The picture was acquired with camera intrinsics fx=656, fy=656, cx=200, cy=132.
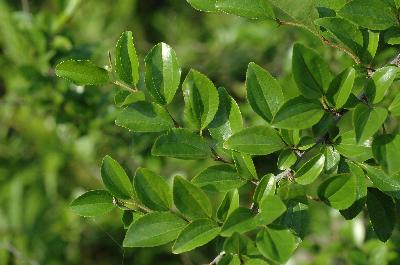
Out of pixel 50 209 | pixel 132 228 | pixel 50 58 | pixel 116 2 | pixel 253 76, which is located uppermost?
pixel 253 76

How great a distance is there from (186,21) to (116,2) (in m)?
0.38

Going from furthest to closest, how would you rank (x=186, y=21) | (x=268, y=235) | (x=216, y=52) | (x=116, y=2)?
(x=116, y=2)
(x=186, y=21)
(x=216, y=52)
(x=268, y=235)

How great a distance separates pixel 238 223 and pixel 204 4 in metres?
0.27

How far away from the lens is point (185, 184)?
2.05ft

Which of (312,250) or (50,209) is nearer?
(312,250)

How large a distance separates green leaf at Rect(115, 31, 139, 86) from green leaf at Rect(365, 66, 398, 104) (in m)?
0.25

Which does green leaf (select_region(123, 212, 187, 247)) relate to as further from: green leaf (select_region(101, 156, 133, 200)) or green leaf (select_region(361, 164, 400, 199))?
green leaf (select_region(361, 164, 400, 199))

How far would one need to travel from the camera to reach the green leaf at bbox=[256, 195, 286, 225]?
0.57 m

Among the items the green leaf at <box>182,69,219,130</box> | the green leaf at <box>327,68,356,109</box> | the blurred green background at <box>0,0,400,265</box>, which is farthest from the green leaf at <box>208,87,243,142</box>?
the blurred green background at <box>0,0,400,265</box>

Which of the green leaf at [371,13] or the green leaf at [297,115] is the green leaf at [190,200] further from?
the green leaf at [371,13]

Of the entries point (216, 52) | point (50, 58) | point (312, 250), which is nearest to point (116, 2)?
point (216, 52)

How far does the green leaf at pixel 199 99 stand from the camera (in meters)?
0.67

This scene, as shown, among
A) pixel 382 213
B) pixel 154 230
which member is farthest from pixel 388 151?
pixel 154 230

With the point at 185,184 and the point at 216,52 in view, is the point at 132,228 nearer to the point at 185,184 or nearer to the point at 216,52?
the point at 185,184
